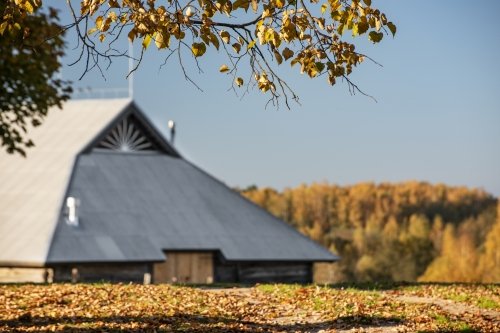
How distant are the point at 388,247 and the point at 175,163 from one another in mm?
91609

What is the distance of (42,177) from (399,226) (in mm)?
130371

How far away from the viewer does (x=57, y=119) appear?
166 feet

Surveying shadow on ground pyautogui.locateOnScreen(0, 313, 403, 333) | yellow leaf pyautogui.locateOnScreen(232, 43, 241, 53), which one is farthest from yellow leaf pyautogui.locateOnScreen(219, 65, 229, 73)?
shadow on ground pyautogui.locateOnScreen(0, 313, 403, 333)

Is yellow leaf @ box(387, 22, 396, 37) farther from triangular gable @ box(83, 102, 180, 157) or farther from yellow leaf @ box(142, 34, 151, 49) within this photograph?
triangular gable @ box(83, 102, 180, 157)

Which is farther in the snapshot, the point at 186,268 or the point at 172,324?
the point at 186,268

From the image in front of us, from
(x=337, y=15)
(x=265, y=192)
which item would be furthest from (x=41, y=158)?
(x=265, y=192)

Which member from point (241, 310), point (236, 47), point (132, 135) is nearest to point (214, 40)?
point (236, 47)

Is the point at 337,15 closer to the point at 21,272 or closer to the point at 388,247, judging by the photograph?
the point at 21,272

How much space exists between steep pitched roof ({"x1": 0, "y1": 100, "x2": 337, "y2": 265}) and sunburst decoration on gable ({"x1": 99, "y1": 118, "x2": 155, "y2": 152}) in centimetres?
5

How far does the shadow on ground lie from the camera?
1606 cm

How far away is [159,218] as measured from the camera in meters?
44.7

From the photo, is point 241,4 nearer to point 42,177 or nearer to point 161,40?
point 161,40

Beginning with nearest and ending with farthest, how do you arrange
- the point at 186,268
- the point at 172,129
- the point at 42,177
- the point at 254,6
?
the point at 254,6
the point at 186,268
the point at 42,177
the point at 172,129

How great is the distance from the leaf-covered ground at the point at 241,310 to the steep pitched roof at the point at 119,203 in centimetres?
1961
